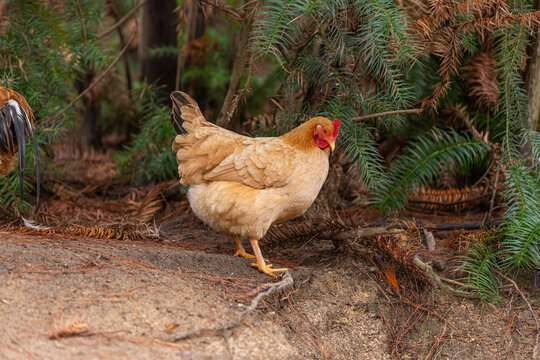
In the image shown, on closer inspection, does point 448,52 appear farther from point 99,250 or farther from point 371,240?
point 99,250

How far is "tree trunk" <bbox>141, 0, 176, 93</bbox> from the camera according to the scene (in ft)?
17.6

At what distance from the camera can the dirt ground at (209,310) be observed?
2.04 metres

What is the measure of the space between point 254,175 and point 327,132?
21.2 inches

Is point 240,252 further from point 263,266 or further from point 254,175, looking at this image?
point 254,175

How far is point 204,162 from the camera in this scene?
3395 millimetres

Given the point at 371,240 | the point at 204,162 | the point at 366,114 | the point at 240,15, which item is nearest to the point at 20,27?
the point at 240,15

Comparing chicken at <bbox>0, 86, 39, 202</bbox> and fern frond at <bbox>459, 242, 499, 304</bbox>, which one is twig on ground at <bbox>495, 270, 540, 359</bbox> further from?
chicken at <bbox>0, 86, 39, 202</bbox>

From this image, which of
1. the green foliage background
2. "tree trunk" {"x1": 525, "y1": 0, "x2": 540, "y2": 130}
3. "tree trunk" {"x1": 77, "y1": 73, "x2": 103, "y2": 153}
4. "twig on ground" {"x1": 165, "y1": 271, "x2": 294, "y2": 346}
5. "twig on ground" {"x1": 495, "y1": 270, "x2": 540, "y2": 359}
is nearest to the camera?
"twig on ground" {"x1": 165, "y1": 271, "x2": 294, "y2": 346}

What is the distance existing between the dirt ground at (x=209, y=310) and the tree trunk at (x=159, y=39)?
2.43 metres

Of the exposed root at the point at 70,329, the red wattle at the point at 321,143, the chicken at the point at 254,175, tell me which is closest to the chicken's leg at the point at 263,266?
the chicken at the point at 254,175

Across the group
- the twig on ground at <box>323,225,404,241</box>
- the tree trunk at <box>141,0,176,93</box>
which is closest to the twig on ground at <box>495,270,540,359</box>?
the twig on ground at <box>323,225,404,241</box>

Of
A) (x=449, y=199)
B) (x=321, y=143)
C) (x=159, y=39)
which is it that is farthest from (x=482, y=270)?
(x=159, y=39)

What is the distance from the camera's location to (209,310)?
2.38 metres

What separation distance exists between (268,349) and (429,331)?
113cm
